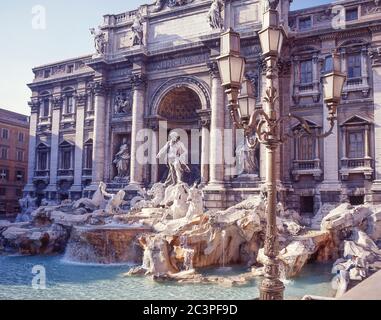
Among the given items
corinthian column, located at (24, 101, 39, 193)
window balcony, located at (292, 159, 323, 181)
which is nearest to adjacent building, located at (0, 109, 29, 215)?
corinthian column, located at (24, 101, 39, 193)

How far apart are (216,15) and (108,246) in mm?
12951

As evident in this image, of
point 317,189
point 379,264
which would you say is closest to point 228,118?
point 317,189

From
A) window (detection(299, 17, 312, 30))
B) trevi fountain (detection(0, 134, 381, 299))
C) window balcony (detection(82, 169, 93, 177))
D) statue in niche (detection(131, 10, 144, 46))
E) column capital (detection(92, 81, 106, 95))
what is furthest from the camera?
window balcony (detection(82, 169, 93, 177))

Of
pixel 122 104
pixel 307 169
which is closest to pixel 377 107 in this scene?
pixel 307 169

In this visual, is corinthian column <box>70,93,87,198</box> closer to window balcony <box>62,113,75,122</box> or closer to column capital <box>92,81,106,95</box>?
window balcony <box>62,113,75,122</box>

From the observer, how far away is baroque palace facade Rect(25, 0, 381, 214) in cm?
1744

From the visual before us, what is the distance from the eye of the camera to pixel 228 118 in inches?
762

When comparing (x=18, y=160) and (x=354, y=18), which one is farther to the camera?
(x=18, y=160)

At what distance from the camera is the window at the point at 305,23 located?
61.6ft

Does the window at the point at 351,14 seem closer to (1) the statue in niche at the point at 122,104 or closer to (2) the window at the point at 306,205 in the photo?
(2) the window at the point at 306,205

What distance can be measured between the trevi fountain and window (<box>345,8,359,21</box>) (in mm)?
8914

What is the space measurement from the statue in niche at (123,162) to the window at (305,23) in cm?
1170
